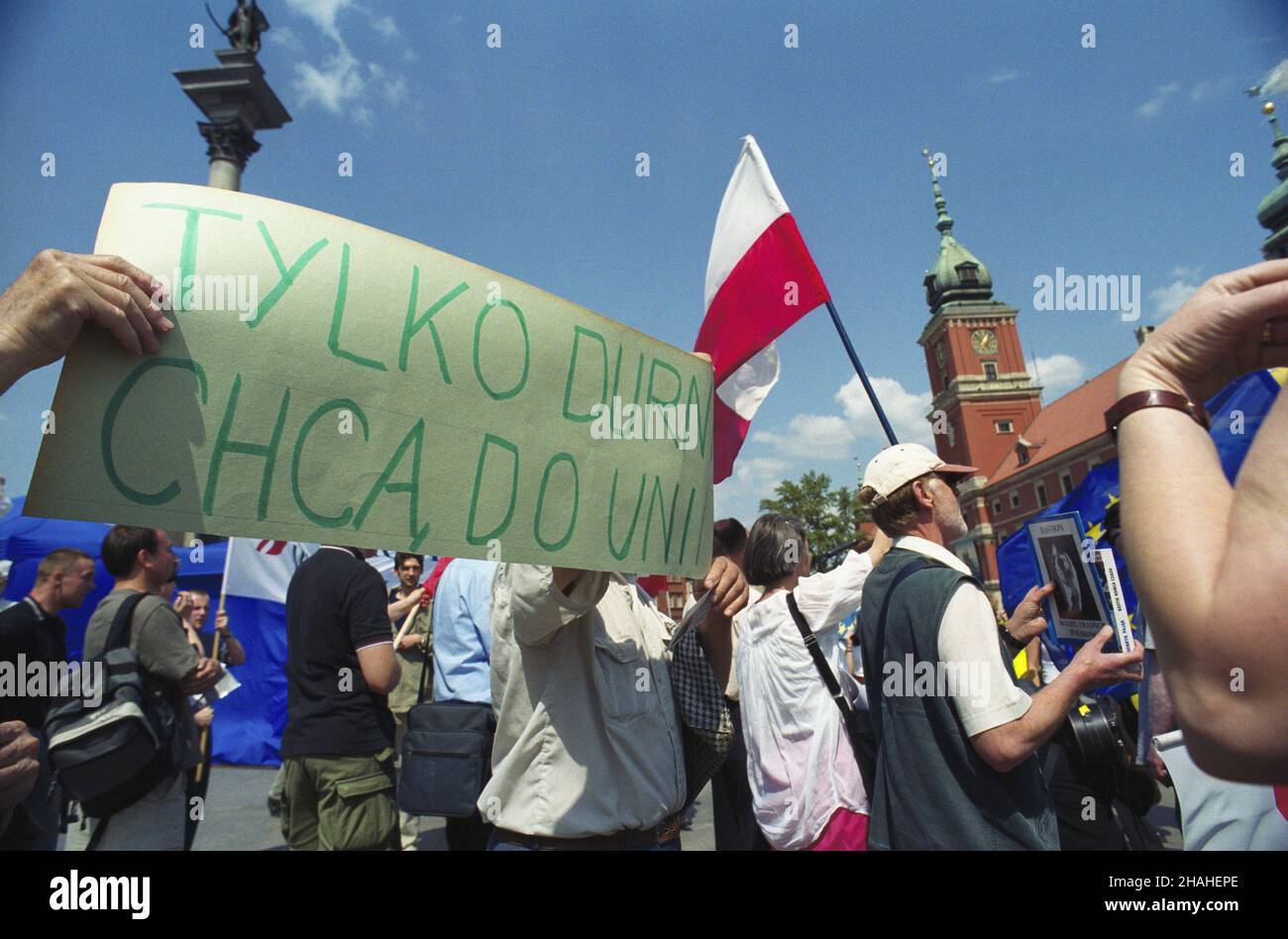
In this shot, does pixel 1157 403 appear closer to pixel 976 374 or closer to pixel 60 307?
pixel 60 307

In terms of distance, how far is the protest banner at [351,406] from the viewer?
1237 mm

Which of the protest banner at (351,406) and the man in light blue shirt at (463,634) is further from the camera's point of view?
the man in light blue shirt at (463,634)

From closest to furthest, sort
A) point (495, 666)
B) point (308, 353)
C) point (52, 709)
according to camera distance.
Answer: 1. point (308, 353)
2. point (495, 666)
3. point (52, 709)

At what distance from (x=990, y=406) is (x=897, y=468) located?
219 ft

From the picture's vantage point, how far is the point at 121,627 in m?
2.97

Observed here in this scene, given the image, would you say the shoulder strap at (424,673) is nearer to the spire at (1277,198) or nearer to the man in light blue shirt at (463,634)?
the man in light blue shirt at (463,634)

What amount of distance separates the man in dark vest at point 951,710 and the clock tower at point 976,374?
6126cm

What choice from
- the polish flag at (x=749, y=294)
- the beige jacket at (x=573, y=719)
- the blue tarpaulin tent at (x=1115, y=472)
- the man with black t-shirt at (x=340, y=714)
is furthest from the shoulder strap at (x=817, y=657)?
the man with black t-shirt at (x=340, y=714)

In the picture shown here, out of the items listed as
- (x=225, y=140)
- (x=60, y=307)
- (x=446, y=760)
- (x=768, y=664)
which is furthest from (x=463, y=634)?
(x=225, y=140)

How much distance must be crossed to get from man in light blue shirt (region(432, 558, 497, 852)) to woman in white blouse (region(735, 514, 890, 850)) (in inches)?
62.7

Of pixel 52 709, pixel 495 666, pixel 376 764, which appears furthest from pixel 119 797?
pixel 495 666

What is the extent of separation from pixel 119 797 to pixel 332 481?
7.21ft
